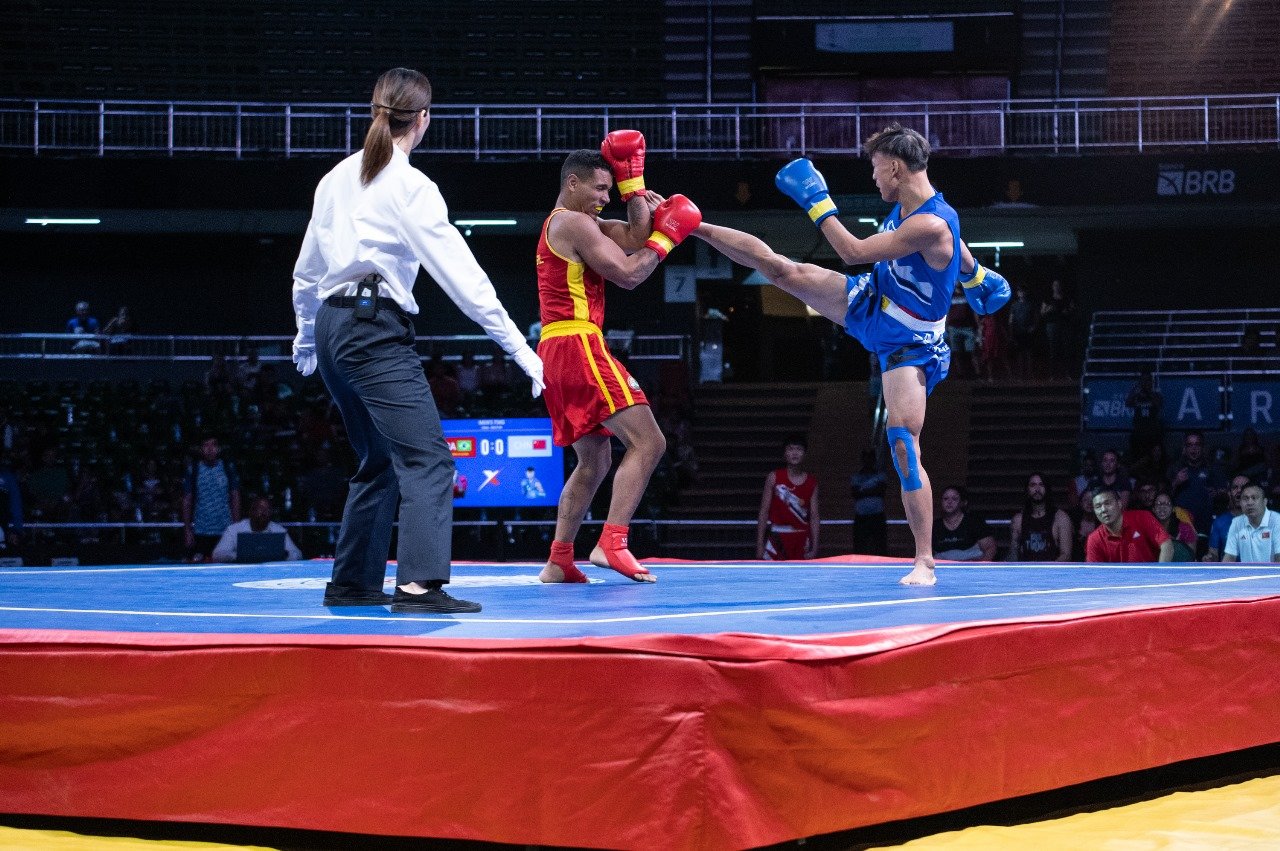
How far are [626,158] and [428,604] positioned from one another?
5.65ft

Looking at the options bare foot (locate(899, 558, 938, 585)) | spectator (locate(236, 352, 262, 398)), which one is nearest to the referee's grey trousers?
bare foot (locate(899, 558, 938, 585))

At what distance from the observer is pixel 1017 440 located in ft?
46.2

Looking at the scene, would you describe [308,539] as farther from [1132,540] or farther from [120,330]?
[1132,540]

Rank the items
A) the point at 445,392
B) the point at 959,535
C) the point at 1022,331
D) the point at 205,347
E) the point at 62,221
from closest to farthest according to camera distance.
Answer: the point at 959,535, the point at 445,392, the point at 1022,331, the point at 62,221, the point at 205,347

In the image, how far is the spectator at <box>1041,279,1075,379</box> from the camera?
1597cm

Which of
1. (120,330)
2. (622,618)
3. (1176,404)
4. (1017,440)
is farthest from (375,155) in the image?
A: (120,330)

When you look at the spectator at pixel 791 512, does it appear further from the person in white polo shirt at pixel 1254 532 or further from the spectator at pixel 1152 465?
the spectator at pixel 1152 465

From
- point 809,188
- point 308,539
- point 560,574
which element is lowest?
point 308,539

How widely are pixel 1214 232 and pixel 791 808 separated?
17839 mm

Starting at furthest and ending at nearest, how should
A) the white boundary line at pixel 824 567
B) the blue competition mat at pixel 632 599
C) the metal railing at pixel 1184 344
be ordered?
the metal railing at pixel 1184 344
the white boundary line at pixel 824 567
the blue competition mat at pixel 632 599

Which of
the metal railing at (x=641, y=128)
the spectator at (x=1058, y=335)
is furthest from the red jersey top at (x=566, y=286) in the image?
the spectator at (x=1058, y=335)

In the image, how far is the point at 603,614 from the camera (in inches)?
122

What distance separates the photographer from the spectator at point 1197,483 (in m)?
9.67

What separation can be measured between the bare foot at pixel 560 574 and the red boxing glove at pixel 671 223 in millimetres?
1046
